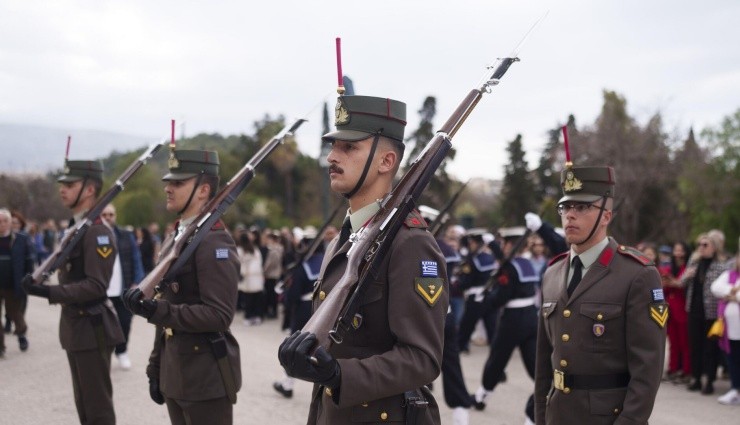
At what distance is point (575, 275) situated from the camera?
13.8ft

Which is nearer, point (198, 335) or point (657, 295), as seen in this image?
point (657, 295)

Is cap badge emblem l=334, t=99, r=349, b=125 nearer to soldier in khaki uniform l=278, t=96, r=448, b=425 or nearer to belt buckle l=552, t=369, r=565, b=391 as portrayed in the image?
soldier in khaki uniform l=278, t=96, r=448, b=425

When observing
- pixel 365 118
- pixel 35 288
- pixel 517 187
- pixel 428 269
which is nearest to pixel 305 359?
pixel 428 269

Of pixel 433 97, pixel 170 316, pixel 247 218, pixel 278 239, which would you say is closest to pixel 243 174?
pixel 170 316

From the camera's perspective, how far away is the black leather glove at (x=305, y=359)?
89.9 inches

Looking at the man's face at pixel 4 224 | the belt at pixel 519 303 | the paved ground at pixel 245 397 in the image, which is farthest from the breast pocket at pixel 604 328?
the man's face at pixel 4 224

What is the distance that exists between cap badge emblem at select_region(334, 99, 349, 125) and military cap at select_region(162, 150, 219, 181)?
2238 mm

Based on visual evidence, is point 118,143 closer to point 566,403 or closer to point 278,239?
point 278,239

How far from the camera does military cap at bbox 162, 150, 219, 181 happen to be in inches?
A: 194

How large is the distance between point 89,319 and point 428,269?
12.3 feet

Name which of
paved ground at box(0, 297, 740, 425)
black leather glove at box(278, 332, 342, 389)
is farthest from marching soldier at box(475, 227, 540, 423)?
black leather glove at box(278, 332, 342, 389)

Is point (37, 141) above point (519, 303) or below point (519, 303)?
above

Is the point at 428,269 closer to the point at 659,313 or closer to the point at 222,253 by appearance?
the point at 659,313

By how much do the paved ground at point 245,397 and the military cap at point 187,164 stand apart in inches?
133
